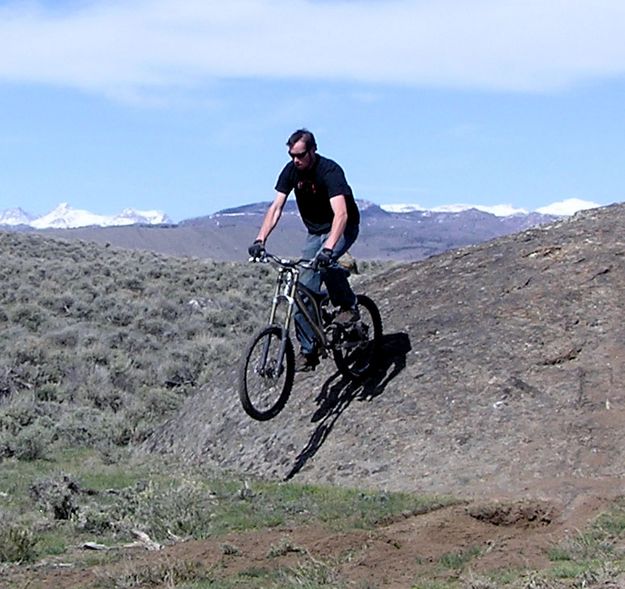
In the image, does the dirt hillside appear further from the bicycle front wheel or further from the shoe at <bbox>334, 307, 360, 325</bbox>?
the shoe at <bbox>334, 307, 360, 325</bbox>

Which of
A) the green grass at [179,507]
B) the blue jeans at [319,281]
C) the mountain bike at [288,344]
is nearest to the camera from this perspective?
the green grass at [179,507]

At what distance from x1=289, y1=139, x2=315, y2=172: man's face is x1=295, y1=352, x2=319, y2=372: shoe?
5.53 feet

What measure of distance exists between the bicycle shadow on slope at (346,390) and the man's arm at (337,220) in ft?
6.12

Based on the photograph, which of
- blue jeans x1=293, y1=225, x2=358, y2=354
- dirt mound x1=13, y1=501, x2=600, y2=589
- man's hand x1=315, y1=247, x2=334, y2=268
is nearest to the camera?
dirt mound x1=13, y1=501, x2=600, y2=589

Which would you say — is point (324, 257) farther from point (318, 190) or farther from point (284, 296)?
point (318, 190)

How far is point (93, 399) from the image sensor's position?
16.3m

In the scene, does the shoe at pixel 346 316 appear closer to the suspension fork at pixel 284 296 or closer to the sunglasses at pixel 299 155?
the suspension fork at pixel 284 296

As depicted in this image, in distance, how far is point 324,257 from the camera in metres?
9.05

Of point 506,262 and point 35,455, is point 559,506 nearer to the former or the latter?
point 506,262

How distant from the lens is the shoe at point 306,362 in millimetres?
9828

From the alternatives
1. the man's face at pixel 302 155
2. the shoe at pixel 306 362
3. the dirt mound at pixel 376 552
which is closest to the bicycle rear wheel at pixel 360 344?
the shoe at pixel 306 362

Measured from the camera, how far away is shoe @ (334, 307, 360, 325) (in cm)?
1001

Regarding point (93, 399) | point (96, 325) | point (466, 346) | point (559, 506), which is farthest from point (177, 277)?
point (559, 506)

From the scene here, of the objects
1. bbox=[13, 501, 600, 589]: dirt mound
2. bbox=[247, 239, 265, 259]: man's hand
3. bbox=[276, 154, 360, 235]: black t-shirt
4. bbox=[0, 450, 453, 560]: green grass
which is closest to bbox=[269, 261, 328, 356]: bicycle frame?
bbox=[247, 239, 265, 259]: man's hand
